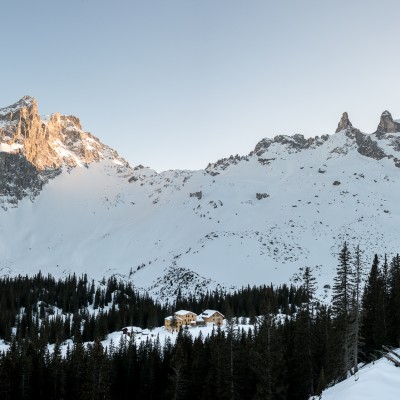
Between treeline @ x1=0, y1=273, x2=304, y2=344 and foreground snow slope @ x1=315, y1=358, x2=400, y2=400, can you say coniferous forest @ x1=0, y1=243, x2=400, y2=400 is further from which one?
treeline @ x1=0, y1=273, x2=304, y2=344

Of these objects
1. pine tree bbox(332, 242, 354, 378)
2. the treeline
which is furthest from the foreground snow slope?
the treeline

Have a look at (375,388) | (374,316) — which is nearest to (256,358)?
(374,316)

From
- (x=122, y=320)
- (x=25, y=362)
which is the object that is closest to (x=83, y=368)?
(x=25, y=362)

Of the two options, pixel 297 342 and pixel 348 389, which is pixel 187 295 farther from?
pixel 348 389

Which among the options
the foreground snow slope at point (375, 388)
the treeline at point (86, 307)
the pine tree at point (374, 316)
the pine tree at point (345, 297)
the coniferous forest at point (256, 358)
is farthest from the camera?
the treeline at point (86, 307)

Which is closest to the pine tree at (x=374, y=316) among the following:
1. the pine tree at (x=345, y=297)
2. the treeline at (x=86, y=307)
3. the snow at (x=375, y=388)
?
the pine tree at (x=345, y=297)

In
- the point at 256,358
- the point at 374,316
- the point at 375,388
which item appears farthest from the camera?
the point at 374,316

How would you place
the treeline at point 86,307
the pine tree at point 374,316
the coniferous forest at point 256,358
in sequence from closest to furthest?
the coniferous forest at point 256,358 → the pine tree at point 374,316 → the treeline at point 86,307

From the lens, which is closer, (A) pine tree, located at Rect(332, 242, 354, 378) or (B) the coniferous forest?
(B) the coniferous forest

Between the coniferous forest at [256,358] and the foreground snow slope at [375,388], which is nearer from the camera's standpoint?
the foreground snow slope at [375,388]

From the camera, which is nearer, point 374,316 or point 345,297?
point 345,297

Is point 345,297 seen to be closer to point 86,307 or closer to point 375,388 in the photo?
point 375,388

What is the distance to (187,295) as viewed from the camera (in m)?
167

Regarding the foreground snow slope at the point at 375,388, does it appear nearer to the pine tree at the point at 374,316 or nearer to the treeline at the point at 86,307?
the pine tree at the point at 374,316
